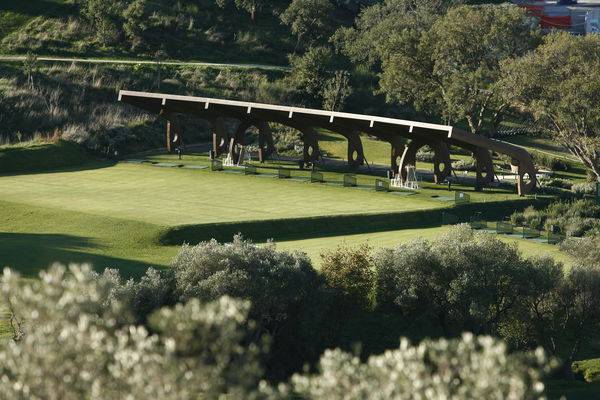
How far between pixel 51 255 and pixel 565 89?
135 feet

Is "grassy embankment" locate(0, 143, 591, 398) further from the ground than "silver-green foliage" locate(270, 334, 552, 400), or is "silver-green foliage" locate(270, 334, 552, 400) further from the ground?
"silver-green foliage" locate(270, 334, 552, 400)

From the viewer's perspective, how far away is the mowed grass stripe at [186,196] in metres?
54.5

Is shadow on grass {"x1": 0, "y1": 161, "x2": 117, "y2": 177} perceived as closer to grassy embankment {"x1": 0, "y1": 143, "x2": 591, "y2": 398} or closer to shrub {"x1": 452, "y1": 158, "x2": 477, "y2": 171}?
grassy embankment {"x1": 0, "y1": 143, "x2": 591, "y2": 398}

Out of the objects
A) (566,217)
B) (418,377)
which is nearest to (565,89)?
(566,217)

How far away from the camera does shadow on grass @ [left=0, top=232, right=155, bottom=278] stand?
42.1 m

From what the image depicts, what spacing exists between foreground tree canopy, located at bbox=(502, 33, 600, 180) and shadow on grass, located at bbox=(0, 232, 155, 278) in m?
37.9

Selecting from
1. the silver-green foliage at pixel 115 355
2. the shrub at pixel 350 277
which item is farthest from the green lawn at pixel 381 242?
the silver-green foliage at pixel 115 355

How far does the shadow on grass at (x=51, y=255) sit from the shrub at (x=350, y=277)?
894 cm

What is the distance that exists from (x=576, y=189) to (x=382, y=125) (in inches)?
564

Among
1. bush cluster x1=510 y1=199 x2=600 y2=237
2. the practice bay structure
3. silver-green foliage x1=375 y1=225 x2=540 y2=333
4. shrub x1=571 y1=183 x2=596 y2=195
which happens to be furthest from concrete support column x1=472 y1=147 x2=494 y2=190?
silver-green foliage x1=375 y1=225 x2=540 y2=333

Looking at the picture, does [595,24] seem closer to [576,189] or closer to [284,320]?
[576,189]

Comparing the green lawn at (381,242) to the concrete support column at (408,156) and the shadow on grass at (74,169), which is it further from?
the shadow on grass at (74,169)

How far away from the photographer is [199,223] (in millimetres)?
50719

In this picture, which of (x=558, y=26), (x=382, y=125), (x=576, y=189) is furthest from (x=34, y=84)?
(x=558, y=26)
